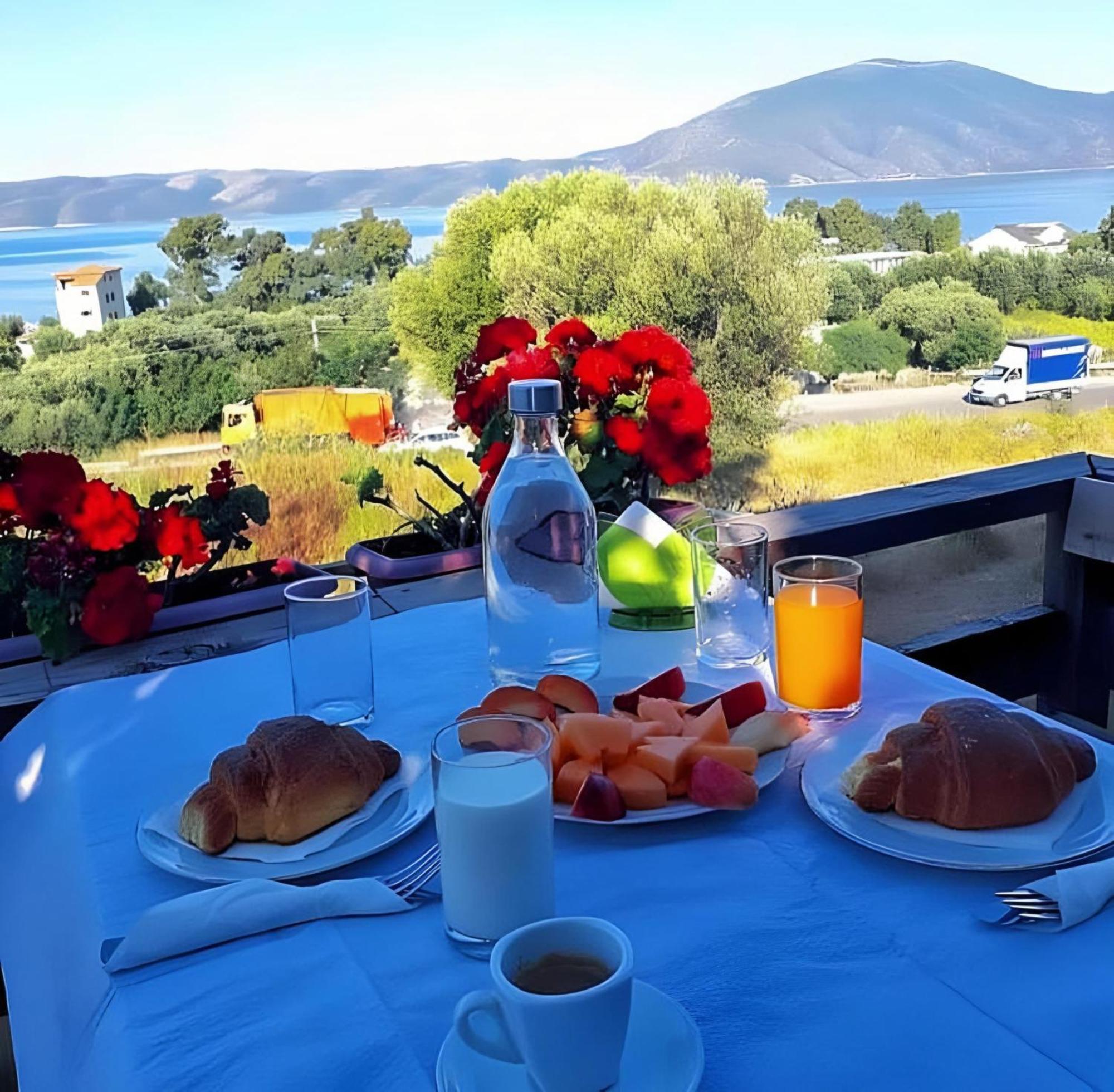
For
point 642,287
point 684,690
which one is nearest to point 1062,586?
point 684,690

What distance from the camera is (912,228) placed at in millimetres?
11711

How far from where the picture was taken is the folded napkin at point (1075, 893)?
0.58 metres

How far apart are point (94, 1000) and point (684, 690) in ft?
1.63

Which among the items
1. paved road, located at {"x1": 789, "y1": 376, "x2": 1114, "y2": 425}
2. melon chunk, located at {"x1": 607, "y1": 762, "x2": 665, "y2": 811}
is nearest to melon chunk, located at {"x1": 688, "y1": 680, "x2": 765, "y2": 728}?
melon chunk, located at {"x1": 607, "y1": 762, "x2": 665, "y2": 811}

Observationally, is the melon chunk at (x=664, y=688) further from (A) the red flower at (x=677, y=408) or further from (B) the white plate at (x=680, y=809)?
(A) the red flower at (x=677, y=408)

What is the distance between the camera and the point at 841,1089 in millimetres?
476

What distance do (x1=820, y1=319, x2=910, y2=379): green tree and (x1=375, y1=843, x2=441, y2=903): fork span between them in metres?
10.3

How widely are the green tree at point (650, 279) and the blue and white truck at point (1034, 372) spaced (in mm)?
1784

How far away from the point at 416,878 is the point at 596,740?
0.52ft

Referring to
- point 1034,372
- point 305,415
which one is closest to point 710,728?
point 305,415

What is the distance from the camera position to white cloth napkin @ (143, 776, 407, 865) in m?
0.68

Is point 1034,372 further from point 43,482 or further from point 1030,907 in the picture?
point 1030,907

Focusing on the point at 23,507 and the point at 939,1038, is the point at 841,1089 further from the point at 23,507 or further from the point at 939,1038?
the point at 23,507

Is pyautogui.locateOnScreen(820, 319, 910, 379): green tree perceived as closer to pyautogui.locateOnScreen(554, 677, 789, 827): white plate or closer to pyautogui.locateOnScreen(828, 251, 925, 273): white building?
pyautogui.locateOnScreen(828, 251, 925, 273): white building
